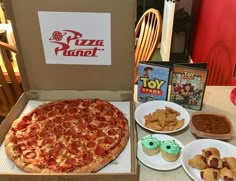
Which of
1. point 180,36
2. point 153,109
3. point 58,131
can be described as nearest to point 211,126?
point 153,109

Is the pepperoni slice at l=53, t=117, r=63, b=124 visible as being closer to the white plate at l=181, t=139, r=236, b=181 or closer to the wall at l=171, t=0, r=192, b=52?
the white plate at l=181, t=139, r=236, b=181

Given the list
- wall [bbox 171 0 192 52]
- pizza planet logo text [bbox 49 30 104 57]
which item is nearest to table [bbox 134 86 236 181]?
pizza planet logo text [bbox 49 30 104 57]

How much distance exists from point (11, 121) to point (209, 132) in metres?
0.79

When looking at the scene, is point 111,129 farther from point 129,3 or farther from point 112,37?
point 129,3

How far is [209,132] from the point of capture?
3.41ft

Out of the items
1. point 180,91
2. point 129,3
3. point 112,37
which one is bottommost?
point 180,91

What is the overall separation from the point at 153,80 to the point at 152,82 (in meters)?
0.01

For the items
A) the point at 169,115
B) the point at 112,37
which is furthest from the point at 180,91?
the point at 112,37

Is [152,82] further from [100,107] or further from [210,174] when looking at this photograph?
[210,174]

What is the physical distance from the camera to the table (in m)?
0.90

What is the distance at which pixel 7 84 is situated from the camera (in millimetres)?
1782

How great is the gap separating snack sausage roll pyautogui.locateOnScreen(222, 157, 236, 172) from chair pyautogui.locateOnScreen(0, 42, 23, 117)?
1.36 metres

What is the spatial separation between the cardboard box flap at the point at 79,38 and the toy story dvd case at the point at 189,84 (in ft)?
0.64

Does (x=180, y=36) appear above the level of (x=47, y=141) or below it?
below
